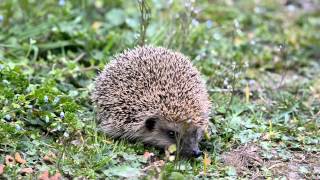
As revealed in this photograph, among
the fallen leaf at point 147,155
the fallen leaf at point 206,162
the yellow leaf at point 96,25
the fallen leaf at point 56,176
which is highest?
the yellow leaf at point 96,25

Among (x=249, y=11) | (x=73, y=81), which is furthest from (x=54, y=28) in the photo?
(x=249, y=11)

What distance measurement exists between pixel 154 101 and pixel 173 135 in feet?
1.23

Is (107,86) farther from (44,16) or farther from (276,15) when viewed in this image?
(276,15)

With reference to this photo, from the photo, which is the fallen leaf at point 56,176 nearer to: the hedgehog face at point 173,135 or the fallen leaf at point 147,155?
the fallen leaf at point 147,155

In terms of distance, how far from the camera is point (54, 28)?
8.38 m

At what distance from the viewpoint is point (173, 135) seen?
615 cm

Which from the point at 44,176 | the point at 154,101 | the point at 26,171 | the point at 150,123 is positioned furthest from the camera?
the point at 150,123

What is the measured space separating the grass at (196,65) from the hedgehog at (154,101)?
148mm

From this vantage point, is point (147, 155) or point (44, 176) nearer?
point (44, 176)

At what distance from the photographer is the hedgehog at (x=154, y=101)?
19.7 feet

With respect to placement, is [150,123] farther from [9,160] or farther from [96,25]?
[96,25]

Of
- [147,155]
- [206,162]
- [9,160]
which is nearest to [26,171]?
[9,160]

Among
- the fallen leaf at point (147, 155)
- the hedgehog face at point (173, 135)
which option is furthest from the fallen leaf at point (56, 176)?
the hedgehog face at point (173, 135)

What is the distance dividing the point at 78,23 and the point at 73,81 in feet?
5.44
